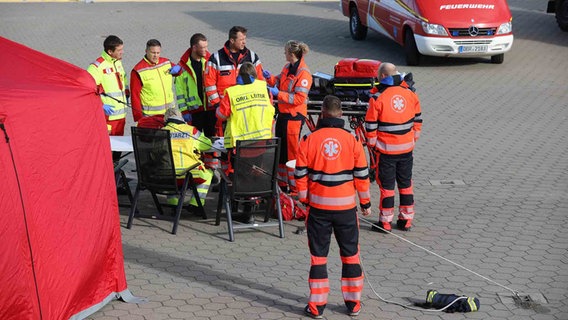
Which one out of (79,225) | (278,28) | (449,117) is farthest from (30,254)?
(278,28)

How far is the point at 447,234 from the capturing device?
10.4 meters

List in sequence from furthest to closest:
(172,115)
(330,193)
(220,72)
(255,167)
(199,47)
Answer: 1. (199,47)
2. (220,72)
3. (172,115)
4. (255,167)
5. (330,193)

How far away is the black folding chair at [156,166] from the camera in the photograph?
10.4 metres

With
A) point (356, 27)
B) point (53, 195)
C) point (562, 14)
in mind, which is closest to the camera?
point (53, 195)

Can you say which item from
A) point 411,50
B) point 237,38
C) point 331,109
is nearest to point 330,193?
point 331,109

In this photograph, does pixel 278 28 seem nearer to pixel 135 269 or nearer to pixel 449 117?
pixel 449 117

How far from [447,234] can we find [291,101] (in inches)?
90.4

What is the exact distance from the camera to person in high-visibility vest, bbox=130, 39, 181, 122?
11.8 meters

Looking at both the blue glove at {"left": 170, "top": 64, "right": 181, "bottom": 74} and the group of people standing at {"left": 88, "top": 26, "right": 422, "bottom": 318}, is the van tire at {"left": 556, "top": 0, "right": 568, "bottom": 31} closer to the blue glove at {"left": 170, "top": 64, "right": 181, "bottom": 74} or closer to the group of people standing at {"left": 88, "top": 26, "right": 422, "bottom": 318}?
the group of people standing at {"left": 88, "top": 26, "right": 422, "bottom": 318}

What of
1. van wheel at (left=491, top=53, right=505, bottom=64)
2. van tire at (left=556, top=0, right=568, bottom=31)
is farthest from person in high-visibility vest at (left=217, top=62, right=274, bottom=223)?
van tire at (left=556, top=0, right=568, bottom=31)

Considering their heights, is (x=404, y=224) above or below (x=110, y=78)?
below

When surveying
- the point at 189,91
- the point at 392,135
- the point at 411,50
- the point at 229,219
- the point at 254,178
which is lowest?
the point at 229,219

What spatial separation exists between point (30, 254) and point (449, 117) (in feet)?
31.3

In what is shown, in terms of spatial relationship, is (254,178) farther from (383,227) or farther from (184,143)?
(383,227)
